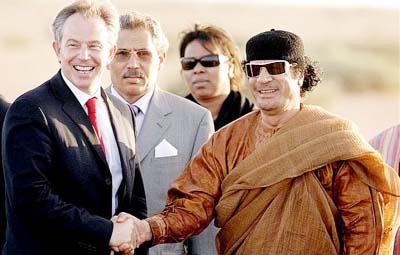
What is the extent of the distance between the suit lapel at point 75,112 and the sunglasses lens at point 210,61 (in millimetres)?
2449

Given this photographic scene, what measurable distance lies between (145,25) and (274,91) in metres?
→ 1.34

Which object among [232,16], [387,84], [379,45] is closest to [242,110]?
[387,84]

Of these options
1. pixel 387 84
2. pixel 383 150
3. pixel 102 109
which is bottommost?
pixel 387 84

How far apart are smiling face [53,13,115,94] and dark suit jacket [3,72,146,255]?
0.08 metres

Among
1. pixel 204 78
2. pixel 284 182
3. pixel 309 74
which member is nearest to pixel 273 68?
pixel 309 74

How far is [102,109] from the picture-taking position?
6320 millimetres

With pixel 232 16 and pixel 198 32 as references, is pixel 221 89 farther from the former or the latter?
pixel 232 16

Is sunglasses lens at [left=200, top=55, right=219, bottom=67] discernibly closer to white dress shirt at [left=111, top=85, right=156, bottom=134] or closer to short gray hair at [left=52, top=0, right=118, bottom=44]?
white dress shirt at [left=111, top=85, right=156, bottom=134]

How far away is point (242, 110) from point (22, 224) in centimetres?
281

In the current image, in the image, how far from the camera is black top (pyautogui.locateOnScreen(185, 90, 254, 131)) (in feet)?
27.8

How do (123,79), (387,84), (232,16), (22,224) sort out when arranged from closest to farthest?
(22,224)
(123,79)
(387,84)
(232,16)

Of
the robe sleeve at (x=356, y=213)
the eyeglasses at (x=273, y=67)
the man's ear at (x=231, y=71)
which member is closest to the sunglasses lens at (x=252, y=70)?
the eyeglasses at (x=273, y=67)

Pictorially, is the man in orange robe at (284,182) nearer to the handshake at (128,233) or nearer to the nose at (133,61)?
the handshake at (128,233)

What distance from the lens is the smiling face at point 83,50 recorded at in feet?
20.1
